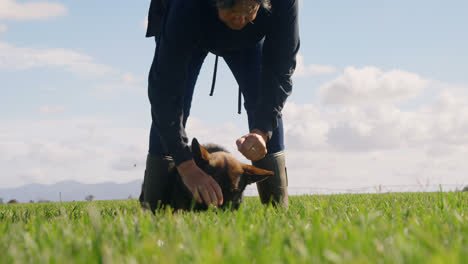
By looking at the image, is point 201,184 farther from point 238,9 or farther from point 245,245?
point 245,245

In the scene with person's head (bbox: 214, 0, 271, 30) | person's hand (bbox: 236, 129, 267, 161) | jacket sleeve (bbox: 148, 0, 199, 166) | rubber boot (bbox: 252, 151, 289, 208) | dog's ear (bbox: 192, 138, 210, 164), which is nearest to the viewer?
person's head (bbox: 214, 0, 271, 30)

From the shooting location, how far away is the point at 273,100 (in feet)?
15.2

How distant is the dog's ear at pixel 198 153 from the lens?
14.4 ft

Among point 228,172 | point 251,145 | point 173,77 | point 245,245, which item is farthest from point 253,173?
point 245,245

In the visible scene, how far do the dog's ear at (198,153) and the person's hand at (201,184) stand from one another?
0.39 meters

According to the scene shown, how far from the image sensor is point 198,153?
176 inches

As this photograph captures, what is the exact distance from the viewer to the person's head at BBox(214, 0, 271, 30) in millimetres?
3553

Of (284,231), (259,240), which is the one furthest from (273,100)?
(259,240)

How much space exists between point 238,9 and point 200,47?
43.0 inches

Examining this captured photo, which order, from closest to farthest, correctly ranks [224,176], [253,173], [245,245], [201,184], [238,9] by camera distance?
1. [245,245]
2. [238,9]
3. [201,184]
4. [224,176]
5. [253,173]

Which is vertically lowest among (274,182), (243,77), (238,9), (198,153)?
(274,182)

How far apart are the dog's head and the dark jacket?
37 centimetres

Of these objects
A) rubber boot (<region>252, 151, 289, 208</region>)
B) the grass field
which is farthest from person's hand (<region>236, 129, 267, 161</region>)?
the grass field

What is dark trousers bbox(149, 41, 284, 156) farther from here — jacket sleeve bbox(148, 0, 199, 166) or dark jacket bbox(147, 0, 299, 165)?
jacket sleeve bbox(148, 0, 199, 166)
